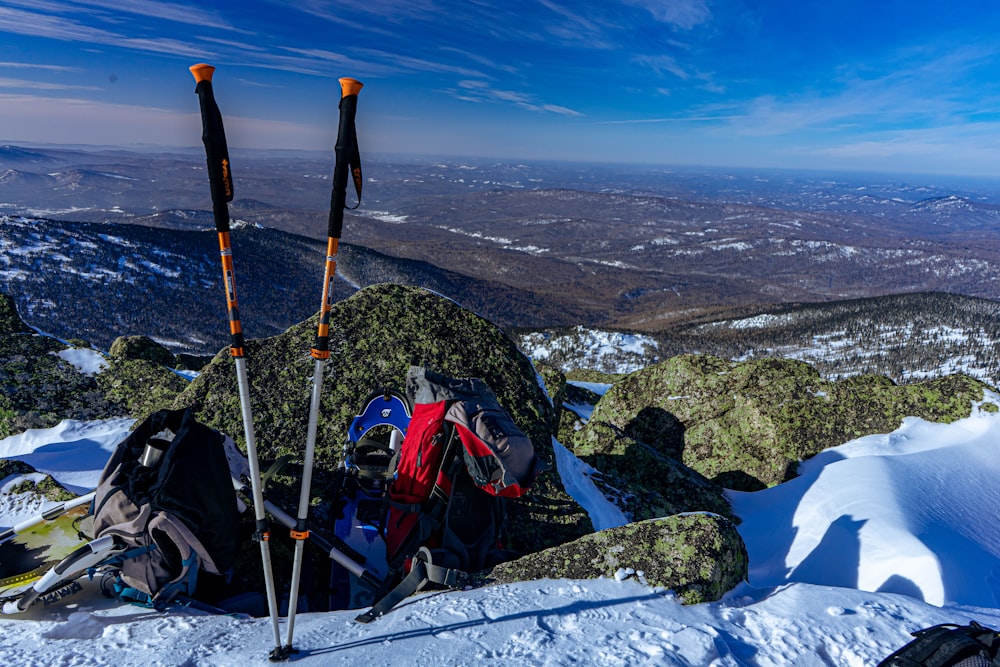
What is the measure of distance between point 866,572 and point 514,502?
476 cm

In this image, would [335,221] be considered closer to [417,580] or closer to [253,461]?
[253,461]

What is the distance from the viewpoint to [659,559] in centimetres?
522

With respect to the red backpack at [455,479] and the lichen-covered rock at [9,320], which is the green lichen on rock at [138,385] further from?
the red backpack at [455,479]

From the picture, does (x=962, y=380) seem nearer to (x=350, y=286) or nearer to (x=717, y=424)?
(x=717, y=424)

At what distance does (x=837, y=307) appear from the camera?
148875 millimetres

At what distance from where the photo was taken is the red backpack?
5.80 metres

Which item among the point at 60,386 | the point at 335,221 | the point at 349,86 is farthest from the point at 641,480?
the point at 60,386

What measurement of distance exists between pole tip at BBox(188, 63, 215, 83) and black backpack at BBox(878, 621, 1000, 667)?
6.33 metres

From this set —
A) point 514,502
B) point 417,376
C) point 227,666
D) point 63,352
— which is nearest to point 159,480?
point 227,666

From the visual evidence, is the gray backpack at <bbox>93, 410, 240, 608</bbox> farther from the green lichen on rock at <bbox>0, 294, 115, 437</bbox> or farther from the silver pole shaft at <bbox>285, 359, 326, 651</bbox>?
the green lichen on rock at <bbox>0, 294, 115, 437</bbox>

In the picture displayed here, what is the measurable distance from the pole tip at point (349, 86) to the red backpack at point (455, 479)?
3.64m

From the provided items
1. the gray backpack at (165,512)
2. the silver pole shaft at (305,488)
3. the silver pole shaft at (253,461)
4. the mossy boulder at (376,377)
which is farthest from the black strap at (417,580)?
the mossy boulder at (376,377)

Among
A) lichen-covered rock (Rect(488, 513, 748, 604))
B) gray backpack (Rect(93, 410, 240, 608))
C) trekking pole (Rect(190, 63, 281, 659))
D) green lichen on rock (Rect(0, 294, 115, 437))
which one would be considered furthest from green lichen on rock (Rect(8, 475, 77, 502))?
lichen-covered rock (Rect(488, 513, 748, 604))

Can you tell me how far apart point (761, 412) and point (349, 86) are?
12506 mm
